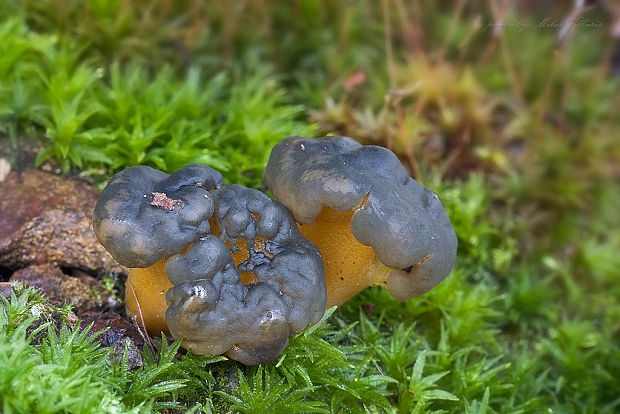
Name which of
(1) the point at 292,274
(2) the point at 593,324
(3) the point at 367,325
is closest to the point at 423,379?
(3) the point at 367,325

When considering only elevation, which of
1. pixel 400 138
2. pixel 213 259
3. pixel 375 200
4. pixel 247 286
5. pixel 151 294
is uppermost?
pixel 375 200

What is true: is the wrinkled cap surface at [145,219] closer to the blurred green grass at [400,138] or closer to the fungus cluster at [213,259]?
the fungus cluster at [213,259]

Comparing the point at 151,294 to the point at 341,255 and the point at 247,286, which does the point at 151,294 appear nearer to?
the point at 247,286

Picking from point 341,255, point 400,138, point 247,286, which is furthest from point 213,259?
point 400,138

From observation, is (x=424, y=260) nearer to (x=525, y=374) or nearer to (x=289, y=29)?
(x=525, y=374)

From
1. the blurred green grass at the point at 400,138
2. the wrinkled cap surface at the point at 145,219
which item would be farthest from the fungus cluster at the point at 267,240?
the blurred green grass at the point at 400,138

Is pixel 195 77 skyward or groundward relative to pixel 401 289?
skyward
